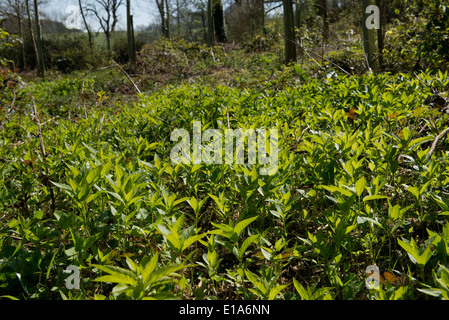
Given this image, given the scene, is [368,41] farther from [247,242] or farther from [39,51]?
[39,51]

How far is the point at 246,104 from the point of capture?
140 inches

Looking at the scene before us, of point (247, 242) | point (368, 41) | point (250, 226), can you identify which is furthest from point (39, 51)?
point (247, 242)

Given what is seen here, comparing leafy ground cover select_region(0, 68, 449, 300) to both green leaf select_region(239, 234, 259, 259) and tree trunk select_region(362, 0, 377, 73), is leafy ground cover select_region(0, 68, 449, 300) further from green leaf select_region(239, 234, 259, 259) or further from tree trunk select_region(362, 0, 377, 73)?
tree trunk select_region(362, 0, 377, 73)

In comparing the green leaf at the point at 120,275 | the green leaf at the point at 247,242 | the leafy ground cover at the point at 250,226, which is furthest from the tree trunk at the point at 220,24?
the green leaf at the point at 120,275

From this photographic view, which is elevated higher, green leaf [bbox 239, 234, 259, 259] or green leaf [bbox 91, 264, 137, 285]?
green leaf [bbox 91, 264, 137, 285]

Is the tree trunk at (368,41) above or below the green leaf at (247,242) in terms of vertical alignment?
above

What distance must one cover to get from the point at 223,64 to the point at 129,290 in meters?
12.2

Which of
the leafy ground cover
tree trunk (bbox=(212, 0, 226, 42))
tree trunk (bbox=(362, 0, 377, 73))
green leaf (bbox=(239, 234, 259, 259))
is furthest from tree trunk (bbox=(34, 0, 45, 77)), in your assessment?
green leaf (bbox=(239, 234, 259, 259))

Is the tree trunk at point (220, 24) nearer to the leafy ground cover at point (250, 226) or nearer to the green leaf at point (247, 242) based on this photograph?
the leafy ground cover at point (250, 226)
